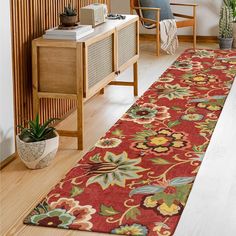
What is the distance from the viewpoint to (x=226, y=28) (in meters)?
7.38

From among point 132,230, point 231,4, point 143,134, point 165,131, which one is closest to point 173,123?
point 165,131

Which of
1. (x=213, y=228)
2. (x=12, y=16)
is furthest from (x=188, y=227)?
(x=12, y=16)

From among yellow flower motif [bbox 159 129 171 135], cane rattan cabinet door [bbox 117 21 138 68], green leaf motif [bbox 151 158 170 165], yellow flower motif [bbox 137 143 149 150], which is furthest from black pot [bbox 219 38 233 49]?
green leaf motif [bbox 151 158 170 165]

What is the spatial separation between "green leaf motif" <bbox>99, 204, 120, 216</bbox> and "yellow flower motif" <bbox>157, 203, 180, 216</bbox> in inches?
8.7

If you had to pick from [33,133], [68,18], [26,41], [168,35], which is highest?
[68,18]

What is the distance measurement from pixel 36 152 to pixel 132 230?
926 millimetres

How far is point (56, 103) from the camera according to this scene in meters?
4.40

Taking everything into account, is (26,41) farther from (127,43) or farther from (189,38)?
(189,38)

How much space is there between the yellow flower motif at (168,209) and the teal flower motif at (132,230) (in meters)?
0.19

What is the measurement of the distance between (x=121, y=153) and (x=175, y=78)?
2151mm

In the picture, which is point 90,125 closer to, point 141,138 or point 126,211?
point 141,138

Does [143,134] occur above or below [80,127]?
below

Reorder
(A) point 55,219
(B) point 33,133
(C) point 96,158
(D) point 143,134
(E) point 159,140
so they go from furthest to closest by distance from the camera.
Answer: (D) point 143,134 < (E) point 159,140 < (C) point 96,158 < (B) point 33,133 < (A) point 55,219

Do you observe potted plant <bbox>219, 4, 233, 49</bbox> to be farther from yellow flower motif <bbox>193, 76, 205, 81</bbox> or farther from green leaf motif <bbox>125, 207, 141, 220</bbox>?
green leaf motif <bbox>125, 207, 141, 220</bbox>
